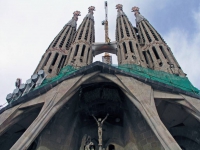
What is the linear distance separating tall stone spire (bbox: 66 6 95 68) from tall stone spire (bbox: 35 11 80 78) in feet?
3.34

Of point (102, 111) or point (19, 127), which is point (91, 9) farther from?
point (19, 127)

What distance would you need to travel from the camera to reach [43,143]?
1363 centimetres

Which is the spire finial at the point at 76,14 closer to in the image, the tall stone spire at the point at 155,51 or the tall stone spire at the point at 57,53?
the tall stone spire at the point at 57,53

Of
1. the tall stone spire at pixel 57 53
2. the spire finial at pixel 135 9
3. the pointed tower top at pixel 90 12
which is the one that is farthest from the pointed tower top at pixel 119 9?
the tall stone spire at pixel 57 53

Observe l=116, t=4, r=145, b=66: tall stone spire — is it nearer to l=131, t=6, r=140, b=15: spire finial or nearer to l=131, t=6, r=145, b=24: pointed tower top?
l=131, t=6, r=145, b=24: pointed tower top

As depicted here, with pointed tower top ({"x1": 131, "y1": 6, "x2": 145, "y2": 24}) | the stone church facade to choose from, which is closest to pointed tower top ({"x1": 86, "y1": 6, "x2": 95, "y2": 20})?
pointed tower top ({"x1": 131, "y1": 6, "x2": 145, "y2": 24})

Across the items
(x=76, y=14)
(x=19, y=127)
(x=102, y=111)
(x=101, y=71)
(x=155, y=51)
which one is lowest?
(x=19, y=127)

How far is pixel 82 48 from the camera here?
2438cm

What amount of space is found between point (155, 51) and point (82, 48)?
6628mm

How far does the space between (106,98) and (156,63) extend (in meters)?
7.61

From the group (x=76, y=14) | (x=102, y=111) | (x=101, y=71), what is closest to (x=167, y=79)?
(x=101, y=71)

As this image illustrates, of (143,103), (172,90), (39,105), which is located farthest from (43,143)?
(172,90)

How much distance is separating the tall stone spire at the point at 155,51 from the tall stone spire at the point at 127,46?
795 millimetres

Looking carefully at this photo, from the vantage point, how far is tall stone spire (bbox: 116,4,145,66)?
21.9 meters
